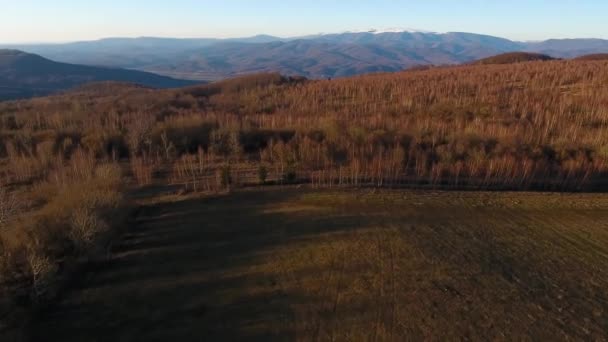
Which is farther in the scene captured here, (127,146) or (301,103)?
(301,103)

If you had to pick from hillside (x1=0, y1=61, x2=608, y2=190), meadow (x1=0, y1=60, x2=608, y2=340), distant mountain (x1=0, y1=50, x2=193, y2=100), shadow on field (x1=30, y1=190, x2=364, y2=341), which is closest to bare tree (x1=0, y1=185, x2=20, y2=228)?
meadow (x1=0, y1=60, x2=608, y2=340)

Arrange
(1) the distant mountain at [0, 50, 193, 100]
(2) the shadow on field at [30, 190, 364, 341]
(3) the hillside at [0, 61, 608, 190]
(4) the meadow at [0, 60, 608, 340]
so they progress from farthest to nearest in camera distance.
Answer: (1) the distant mountain at [0, 50, 193, 100] < (3) the hillside at [0, 61, 608, 190] < (4) the meadow at [0, 60, 608, 340] < (2) the shadow on field at [30, 190, 364, 341]

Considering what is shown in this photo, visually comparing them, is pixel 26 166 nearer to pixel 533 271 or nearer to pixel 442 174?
pixel 442 174

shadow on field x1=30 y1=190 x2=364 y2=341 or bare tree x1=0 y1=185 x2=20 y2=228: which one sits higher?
bare tree x1=0 y1=185 x2=20 y2=228

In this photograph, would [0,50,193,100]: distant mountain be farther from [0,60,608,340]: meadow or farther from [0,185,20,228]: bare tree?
[0,185,20,228]: bare tree

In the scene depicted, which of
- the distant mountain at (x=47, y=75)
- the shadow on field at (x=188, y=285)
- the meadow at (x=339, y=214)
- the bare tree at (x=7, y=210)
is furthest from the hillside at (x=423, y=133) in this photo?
the distant mountain at (x=47, y=75)

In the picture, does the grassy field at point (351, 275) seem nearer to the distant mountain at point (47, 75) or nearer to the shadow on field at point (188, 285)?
the shadow on field at point (188, 285)

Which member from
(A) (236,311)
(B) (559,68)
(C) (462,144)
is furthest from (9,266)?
(B) (559,68)
